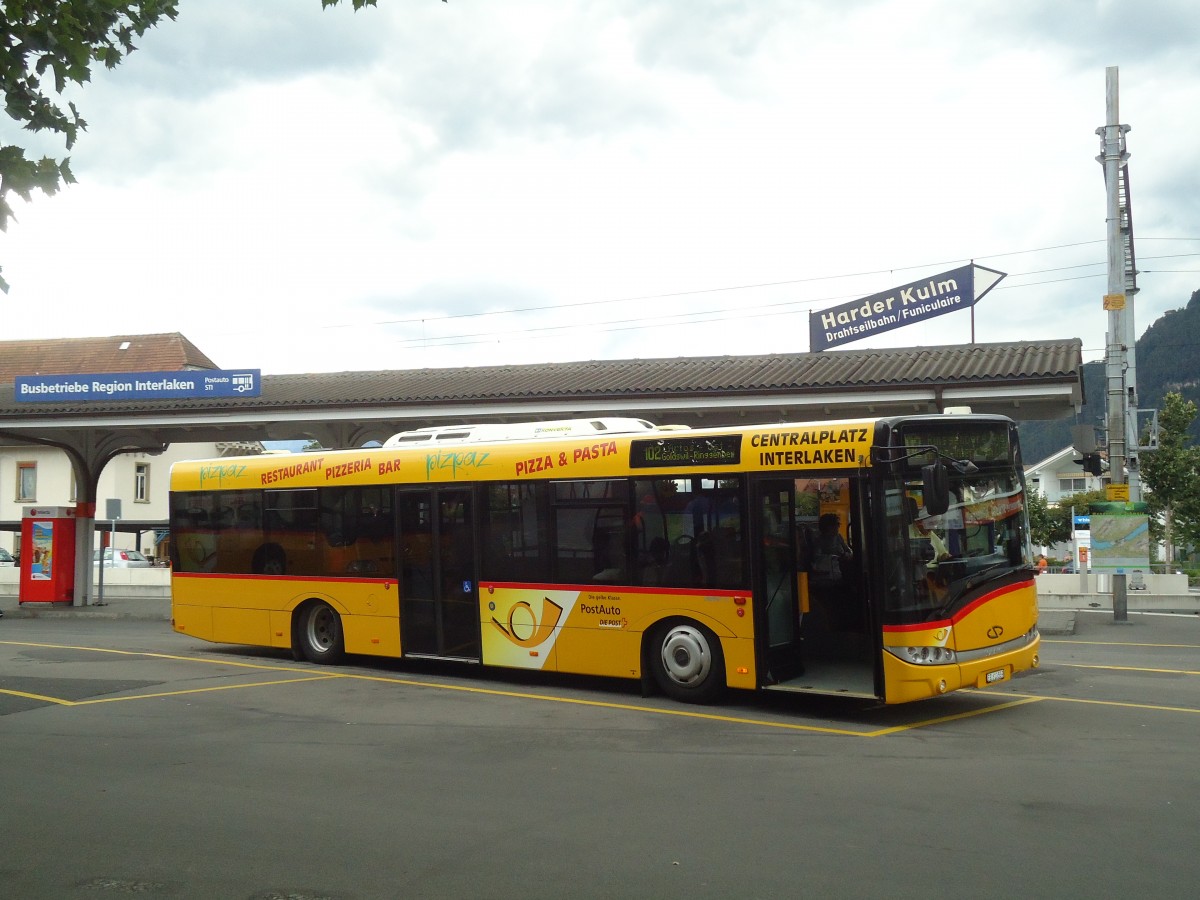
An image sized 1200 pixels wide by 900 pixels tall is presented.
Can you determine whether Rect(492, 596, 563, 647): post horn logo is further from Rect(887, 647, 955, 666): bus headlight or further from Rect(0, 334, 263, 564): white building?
Rect(0, 334, 263, 564): white building

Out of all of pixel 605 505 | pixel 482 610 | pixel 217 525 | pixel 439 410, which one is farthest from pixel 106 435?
pixel 605 505

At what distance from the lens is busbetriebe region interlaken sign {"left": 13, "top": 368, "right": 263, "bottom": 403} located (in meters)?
22.9

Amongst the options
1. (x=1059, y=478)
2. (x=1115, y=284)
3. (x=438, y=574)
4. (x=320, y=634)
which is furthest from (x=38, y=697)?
(x=1059, y=478)

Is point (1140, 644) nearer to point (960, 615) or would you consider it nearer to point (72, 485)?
point (960, 615)

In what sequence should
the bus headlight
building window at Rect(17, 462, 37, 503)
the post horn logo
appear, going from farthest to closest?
building window at Rect(17, 462, 37, 503), the post horn logo, the bus headlight

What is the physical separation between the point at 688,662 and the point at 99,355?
57.1m

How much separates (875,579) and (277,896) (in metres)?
6.10

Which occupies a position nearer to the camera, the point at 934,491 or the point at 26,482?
the point at 934,491

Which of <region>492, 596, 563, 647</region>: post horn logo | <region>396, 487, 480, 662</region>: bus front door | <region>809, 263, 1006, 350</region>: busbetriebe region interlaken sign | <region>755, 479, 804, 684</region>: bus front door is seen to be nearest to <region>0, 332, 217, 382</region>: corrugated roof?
<region>809, 263, 1006, 350</region>: busbetriebe region interlaken sign

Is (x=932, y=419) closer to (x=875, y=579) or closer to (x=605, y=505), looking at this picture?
(x=875, y=579)

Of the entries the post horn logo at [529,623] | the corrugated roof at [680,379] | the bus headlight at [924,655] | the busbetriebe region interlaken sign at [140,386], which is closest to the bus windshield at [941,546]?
the bus headlight at [924,655]

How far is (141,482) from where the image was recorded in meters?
59.4

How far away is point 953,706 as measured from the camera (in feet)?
37.3

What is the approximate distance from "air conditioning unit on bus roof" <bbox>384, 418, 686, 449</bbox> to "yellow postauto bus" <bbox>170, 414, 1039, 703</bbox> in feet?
0.15
